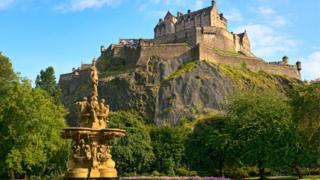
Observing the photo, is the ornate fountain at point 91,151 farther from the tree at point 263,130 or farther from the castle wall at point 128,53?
the castle wall at point 128,53

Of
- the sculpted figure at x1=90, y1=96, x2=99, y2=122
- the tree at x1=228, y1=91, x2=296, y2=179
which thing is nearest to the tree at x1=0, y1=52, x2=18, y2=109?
the tree at x1=228, y1=91, x2=296, y2=179

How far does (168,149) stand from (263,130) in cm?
1780

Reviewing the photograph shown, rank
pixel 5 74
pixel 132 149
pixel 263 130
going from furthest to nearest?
pixel 132 149 → pixel 5 74 → pixel 263 130

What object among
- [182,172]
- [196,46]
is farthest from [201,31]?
[182,172]

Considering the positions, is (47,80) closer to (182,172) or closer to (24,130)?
(182,172)

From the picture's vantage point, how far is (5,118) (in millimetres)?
37281

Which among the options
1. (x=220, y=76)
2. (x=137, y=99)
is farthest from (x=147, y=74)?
(x=220, y=76)

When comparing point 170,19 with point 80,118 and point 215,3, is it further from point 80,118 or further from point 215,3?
point 80,118

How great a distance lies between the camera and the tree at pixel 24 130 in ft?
118

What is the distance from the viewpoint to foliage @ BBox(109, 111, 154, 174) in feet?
158

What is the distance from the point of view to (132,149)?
49.2 m

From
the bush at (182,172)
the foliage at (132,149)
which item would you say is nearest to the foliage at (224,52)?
the foliage at (132,149)

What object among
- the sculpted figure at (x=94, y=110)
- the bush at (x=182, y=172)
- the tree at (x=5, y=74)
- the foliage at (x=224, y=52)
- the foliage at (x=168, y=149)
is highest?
the foliage at (x=224, y=52)

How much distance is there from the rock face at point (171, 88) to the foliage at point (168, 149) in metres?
19.9
